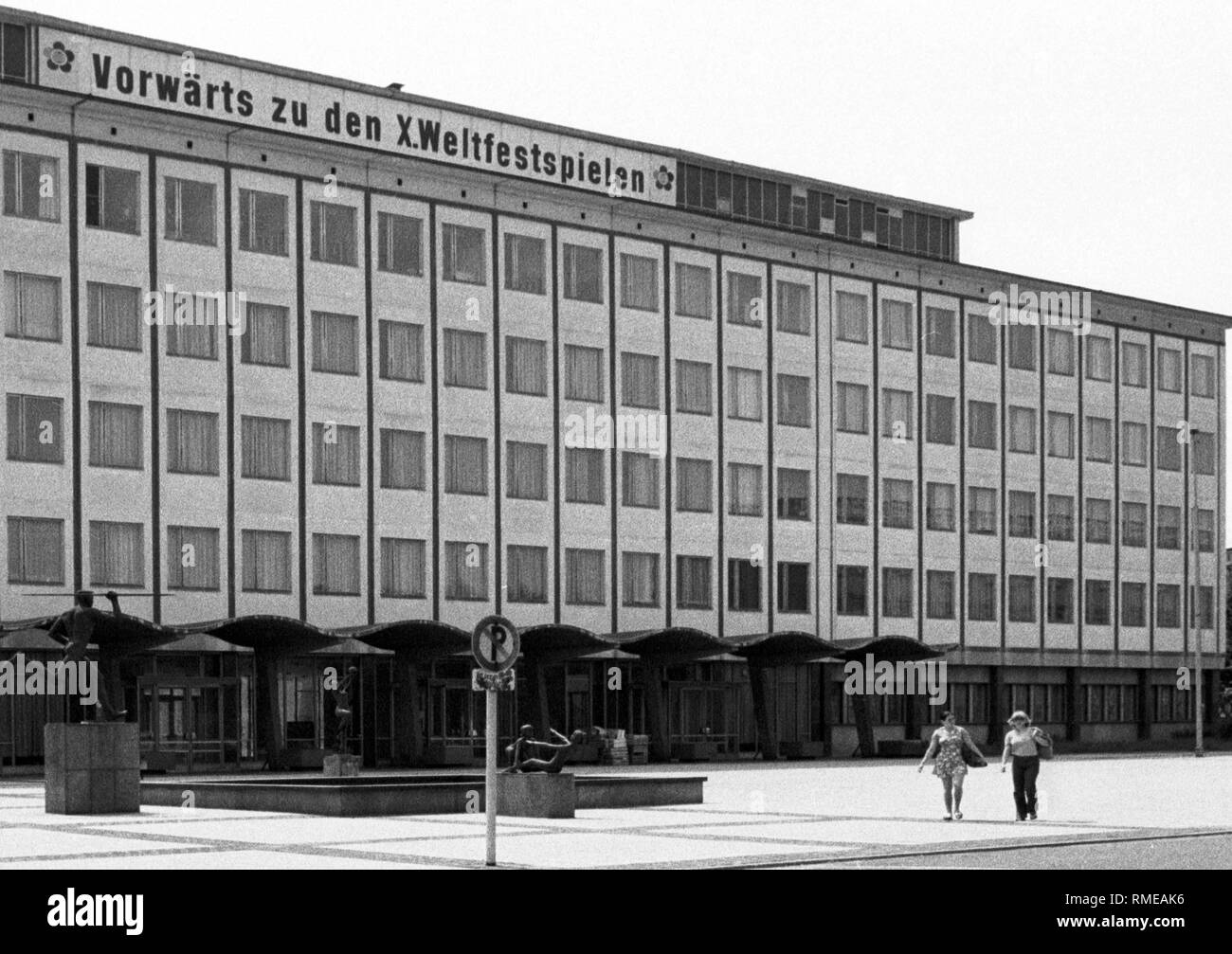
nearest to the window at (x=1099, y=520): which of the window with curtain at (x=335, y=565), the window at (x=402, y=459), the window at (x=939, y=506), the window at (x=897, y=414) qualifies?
the window at (x=939, y=506)

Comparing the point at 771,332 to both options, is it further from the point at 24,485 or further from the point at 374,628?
the point at 24,485

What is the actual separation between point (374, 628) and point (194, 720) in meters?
5.59

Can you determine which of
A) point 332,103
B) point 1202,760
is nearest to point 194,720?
point 332,103

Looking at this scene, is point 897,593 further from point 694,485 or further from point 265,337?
point 265,337

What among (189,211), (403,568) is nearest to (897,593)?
(403,568)

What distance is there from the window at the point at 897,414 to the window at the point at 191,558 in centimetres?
2732

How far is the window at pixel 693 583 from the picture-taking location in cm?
7188

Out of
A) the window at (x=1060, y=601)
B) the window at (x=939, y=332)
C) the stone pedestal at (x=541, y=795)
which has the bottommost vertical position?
the stone pedestal at (x=541, y=795)

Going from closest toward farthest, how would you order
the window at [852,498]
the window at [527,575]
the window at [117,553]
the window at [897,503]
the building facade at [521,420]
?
1. the window at [117,553]
2. the building facade at [521,420]
3. the window at [527,575]
4. the window at [852,498]
5. the window at [897,503]

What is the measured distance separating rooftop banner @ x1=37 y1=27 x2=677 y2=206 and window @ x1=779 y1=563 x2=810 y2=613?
42.9ft

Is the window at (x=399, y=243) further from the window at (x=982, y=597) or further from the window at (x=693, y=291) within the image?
the window at (x=982, y=597)

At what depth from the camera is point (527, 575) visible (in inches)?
2665

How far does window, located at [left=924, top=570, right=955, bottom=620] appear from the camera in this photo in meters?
80.2

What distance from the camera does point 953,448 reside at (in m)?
80.9
